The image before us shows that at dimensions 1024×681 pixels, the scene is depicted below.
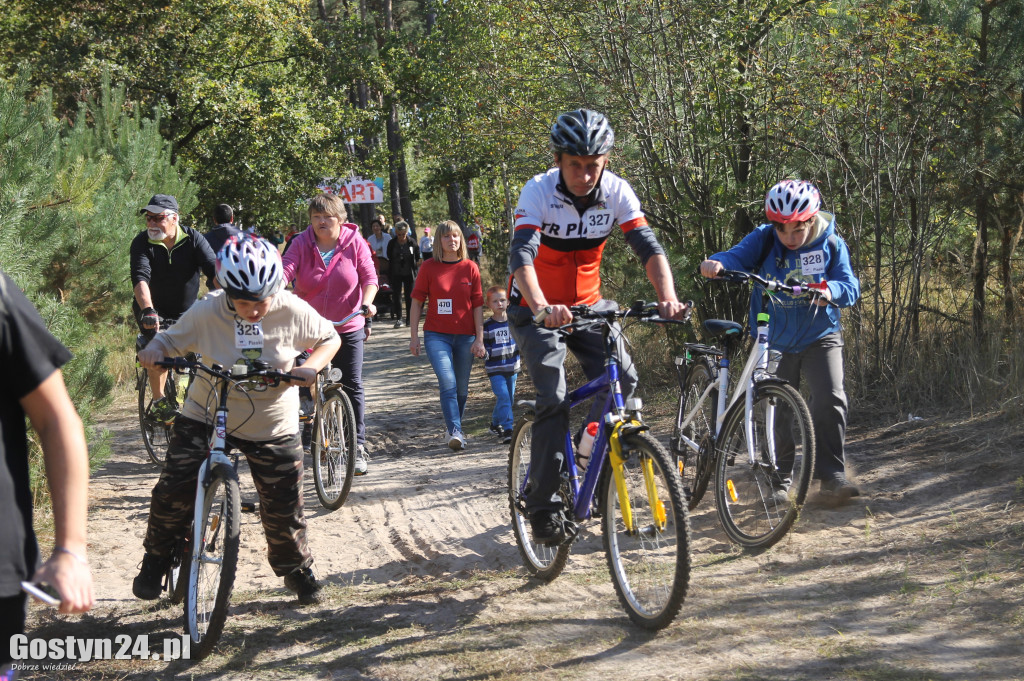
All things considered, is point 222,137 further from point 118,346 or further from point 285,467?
point 285,467

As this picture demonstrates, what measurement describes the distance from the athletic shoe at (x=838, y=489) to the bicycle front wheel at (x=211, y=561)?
358 cm


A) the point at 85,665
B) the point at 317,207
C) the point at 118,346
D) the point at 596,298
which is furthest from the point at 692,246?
the point at 118,346

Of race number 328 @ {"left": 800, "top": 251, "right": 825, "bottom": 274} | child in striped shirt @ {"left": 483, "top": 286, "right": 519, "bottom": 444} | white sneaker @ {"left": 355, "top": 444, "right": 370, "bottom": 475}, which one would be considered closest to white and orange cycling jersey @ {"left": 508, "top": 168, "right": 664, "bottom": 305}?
race number 328 @ {"left": 800, "top": 251, "right": 825, "bottom": 274}

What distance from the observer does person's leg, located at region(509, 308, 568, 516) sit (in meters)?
4.92

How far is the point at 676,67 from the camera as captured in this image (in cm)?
949

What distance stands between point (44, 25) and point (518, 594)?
16296 mm

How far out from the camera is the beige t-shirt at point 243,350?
4.85 metres

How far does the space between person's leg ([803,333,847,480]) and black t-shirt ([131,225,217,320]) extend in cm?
494

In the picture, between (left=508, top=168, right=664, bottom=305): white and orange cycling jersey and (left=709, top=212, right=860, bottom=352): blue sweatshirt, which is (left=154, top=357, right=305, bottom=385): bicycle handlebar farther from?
(left=709, top=212, right=860, bottom=352): blue sweatshirt

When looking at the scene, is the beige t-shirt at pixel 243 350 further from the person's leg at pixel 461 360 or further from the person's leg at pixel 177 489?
the person's leg at pixel 461 360

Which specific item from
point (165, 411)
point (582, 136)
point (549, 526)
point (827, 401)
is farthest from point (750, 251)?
point (165, 411)

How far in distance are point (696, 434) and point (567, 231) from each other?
71.1 inches

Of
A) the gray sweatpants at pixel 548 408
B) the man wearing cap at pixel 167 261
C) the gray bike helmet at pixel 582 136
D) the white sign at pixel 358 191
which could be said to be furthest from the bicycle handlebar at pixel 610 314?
the white sign at pixel 358 191

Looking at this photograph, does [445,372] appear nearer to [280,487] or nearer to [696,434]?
[696,434]
